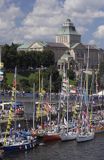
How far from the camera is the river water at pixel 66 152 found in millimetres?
57156

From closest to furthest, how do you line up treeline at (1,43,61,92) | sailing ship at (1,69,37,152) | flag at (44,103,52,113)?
1. sailing ship at (1,69,37,152)
2. flag at (44,103,52,113)
3. treeline at (1,43,61,92)

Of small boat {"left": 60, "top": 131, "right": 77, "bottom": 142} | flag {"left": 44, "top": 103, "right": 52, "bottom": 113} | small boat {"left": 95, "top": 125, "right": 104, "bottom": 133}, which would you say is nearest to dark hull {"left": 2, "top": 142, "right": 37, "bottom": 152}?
small boat {"left": 60, "top": 131, "right": 77, "bottom": 142}

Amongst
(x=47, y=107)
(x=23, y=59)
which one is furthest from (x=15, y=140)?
(x=23, y=59)

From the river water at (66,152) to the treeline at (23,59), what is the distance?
8904cm

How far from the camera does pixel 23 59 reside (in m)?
164

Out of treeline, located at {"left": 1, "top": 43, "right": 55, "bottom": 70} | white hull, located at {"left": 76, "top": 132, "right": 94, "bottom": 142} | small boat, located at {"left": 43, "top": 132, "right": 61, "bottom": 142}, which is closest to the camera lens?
small boat, located at {"left": 43, "top": 132, "right": 61, "bottom": 142}

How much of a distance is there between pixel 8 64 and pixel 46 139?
92254 mm

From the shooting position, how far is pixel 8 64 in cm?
15725

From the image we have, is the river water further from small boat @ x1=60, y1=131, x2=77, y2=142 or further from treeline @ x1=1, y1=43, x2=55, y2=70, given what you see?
treeline @ x1=1, y1=43, x2=55, y2=70

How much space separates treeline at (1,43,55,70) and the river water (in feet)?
292

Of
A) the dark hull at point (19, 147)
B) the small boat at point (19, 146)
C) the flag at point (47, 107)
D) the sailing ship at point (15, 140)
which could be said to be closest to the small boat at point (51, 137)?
the sailing ship at point (15, 140)

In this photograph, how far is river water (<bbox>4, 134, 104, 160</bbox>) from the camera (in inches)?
2250

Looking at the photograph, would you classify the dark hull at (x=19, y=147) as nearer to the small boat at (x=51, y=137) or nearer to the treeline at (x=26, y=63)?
the small boat at (x=51, y=137)

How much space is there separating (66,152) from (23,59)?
104m
